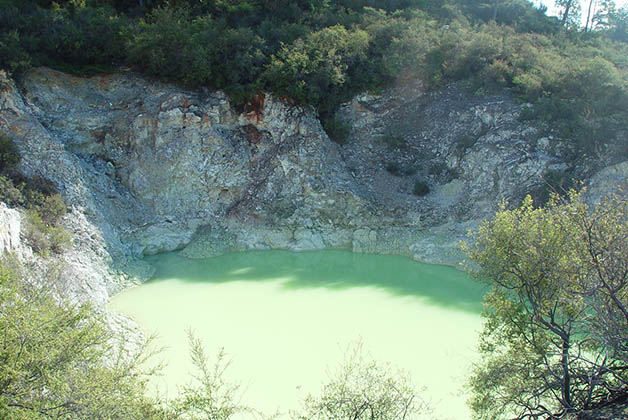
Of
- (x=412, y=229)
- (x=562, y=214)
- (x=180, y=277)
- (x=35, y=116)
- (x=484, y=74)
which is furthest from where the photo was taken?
(x=484, y=74)

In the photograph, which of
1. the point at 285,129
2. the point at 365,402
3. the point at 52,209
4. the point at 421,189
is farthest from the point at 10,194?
the point at 421,189

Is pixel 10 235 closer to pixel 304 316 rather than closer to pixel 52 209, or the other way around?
pixel 52 209

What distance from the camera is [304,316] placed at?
480 inches

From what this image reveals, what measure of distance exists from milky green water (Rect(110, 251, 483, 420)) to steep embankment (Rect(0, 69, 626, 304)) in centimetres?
131

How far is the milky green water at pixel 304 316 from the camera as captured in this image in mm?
9477

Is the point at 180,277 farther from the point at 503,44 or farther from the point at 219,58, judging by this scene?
the point at 503,44

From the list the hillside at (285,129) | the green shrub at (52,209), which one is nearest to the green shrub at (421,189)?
the hillside at (285,129)

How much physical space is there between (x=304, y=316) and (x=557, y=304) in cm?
644

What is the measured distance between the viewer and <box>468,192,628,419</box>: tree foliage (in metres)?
6.29

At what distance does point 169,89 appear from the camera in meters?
18.6

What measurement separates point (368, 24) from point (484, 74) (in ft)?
20.5

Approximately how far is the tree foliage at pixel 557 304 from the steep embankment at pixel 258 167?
8.49 m

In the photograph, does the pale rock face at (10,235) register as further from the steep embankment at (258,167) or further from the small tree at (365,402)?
the small tree at (365,402)

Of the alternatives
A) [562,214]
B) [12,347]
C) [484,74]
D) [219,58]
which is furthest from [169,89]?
[562,214]
